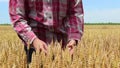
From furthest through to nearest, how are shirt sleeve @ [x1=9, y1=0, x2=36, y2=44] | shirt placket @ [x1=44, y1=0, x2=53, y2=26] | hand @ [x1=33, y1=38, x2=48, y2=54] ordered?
shirt placket @ [x1=44, y1=0, x2=53, y2=26]
shirt sleeve @ [x1=9, y1=0, x2=36, y2=44]
hand @ [x1=33, y1=38, x2=48, y2=54]

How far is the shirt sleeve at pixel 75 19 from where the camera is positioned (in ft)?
10.1

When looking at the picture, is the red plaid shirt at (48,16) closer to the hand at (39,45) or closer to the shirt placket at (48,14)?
the shirt placket at (48,14)

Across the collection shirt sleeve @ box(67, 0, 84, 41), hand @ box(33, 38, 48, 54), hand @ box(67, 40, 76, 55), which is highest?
shirt sleeve @ box(67, 0, 84, 41)

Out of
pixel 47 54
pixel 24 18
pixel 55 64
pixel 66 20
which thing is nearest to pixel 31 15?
pixel 24 18

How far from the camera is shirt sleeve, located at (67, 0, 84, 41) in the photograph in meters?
3.07

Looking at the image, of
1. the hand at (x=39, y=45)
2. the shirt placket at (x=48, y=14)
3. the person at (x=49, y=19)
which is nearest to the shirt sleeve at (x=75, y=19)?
the person at (x=49, y=19)

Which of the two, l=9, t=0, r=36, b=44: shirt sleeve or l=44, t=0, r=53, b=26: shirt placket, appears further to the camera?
l=44, t=0, r=53, b=26: shirt placket

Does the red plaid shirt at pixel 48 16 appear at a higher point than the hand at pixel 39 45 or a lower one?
higher

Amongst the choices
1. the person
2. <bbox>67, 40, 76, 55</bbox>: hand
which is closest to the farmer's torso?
the person

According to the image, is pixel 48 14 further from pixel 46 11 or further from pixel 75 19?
pixel 75 19

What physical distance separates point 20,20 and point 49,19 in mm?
232

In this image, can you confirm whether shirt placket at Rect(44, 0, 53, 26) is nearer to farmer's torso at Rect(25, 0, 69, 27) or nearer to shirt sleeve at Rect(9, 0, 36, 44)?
farmer's torso at Rect(25, 0, 69, 27)

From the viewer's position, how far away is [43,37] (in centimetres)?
308

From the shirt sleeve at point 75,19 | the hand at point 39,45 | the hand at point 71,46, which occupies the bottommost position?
the hand at point 71,46
